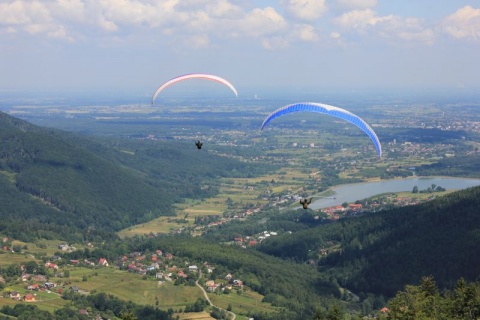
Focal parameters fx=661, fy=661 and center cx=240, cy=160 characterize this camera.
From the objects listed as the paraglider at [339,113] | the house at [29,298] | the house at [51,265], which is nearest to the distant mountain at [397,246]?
the house at [51,265]

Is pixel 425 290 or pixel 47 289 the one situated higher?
pixel 425 290

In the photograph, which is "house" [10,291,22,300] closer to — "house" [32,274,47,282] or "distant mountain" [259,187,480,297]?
"house" [32,274,47,282]

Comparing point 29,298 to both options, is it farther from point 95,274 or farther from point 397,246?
point 397,246

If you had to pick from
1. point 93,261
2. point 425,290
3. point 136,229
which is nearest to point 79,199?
point 136,229

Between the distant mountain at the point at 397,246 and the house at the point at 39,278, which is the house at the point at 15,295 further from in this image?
the distant mountain at the point at 397,246

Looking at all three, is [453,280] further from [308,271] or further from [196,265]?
[196,265]

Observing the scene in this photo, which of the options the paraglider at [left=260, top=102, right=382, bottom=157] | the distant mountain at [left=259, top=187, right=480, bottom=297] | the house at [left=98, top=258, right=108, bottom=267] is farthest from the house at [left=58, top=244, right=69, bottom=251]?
the paraglider at [left=260, top=102, right=382, bottom=157]

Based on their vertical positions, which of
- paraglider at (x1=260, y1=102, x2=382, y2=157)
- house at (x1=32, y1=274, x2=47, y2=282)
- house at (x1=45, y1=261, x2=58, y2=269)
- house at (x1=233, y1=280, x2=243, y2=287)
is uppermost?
paraglider at (x1=260, y1=102, x2=382, y2=157)

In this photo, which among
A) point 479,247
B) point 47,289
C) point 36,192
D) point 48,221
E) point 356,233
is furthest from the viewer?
point 36,192

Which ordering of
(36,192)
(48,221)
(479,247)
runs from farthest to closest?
(36,192) < (48,221) < (479,247)
